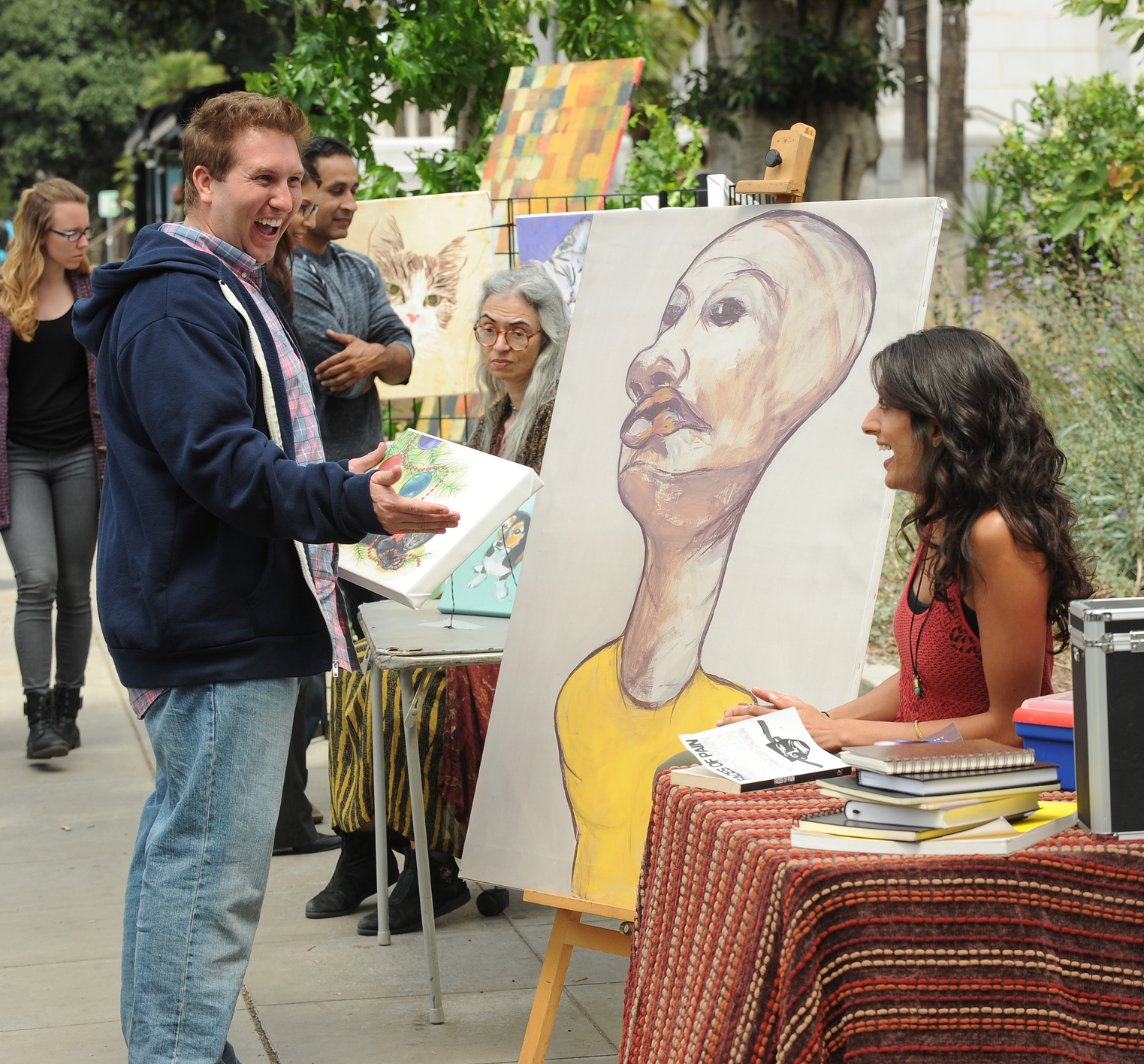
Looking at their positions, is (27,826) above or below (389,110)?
below

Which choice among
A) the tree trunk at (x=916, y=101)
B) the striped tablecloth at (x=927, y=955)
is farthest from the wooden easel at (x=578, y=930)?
the tree trunk at (x=916, y=101)

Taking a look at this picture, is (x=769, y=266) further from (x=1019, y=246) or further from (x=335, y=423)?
(x=1019, y=246)

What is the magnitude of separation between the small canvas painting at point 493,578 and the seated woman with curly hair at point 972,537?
124cm

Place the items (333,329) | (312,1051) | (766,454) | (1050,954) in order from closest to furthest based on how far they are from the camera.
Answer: (1050,954)
(766,454)
(312,1051)
(333,329)

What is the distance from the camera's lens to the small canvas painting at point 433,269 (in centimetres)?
518

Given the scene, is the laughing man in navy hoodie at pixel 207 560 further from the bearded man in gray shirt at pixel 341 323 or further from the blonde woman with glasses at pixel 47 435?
the blonde woman with glasses at pixel 47 435

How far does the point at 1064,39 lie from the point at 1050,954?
948 inches

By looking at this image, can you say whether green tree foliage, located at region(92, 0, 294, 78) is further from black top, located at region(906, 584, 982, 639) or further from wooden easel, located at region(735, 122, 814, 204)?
black top, located at region(906, 584, 982, 639)

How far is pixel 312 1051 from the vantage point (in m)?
2.97

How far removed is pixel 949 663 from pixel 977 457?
33 cm

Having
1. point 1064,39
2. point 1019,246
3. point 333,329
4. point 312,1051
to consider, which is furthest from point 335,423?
point 1064,39

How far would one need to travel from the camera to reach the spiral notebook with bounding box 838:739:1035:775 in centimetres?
161

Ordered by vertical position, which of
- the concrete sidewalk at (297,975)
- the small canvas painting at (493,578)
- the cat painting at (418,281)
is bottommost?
the concrete sidewalk at (297,975)

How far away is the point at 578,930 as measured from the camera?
98.6 inches
